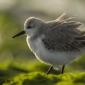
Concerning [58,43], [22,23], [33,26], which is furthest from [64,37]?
[22,23]

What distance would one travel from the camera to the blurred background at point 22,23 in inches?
544

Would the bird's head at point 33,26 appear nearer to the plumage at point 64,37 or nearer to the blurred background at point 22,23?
the plumage at point 64,37

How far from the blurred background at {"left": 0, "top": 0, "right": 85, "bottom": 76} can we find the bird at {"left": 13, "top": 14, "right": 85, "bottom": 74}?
1.38 ft

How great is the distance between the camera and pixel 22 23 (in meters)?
19.8

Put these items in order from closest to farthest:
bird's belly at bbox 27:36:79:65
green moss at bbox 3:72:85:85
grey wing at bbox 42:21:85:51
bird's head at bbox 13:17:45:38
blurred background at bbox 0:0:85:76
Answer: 1. green moss at bbox 3:72:85:85
2. bird's belly at bbox 27:36:79:65
3. grey wing at bbox 42:21:85:51
4. bird's head at bbox 13:17:45:38
5. blurred background at bbox 0:0:85:76

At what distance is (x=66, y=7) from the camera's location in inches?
929

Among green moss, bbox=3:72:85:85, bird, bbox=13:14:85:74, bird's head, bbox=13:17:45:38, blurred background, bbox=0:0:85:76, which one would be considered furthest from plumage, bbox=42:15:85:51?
green moss, bbox=3:72:85:85

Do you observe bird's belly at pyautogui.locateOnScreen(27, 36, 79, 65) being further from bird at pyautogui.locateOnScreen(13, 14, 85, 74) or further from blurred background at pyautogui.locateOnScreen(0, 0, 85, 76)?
blurred background at pyautogui.locateOnScreen(0, 0, 85, 76)

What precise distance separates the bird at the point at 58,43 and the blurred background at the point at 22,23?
42 centimetres

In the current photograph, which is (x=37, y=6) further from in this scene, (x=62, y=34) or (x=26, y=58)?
(x=62, y=34)

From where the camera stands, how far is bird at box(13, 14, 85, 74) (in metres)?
11.7

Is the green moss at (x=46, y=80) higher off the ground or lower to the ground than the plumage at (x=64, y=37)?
lower

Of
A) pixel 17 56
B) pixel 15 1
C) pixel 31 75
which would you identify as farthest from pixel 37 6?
pixel 31 75

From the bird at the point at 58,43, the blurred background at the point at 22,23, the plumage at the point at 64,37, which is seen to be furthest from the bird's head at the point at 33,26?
the blurred background at the point at 22,23
